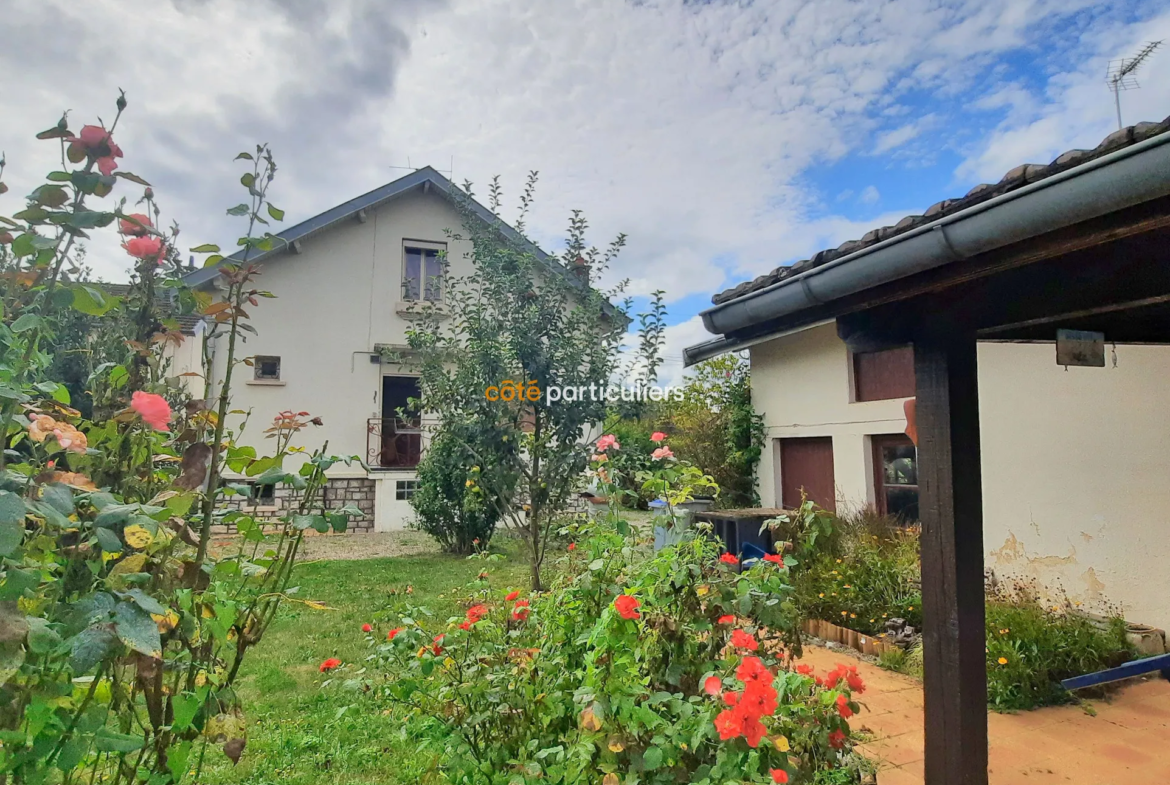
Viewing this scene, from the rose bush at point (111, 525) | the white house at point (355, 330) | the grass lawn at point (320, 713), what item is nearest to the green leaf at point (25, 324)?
the rose bush at point (111, 525)

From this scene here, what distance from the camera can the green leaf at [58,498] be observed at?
95 cm

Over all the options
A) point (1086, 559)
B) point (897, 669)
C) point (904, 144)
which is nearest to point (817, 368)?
point (904, 144)

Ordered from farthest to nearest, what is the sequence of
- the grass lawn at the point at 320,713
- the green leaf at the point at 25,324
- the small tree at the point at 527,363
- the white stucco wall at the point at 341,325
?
1. the white stucco wall at the point at 341,325
2. the small tree at the point at 527,363
3. the grass lawn at the point at 320,713
4. the green leaf at the point at 25,324

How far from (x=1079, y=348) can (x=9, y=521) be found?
3447 millimetres

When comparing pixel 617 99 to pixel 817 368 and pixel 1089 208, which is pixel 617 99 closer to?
pixel 817 368

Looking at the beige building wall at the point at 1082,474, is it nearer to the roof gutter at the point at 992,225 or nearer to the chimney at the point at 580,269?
the chimney at the point at 580,269

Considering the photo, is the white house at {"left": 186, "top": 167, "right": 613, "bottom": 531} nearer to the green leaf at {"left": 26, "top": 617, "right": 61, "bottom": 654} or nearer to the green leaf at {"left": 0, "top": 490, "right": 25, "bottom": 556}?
the green leaf at {"left": 26, "top": 617, "right": 61, "bottom": 654}

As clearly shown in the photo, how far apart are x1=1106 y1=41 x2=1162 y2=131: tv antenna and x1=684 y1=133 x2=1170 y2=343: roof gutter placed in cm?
544

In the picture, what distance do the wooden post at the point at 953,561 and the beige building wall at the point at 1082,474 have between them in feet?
10.5

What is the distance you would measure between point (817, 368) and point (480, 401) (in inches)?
178

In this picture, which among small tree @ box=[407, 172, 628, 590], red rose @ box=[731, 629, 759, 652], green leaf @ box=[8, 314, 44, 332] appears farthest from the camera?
small tree @ box=[407, 172, 628, 590]

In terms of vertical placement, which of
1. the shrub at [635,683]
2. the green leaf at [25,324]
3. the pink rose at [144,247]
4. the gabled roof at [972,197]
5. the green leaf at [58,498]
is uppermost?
Result: the gabled roof at [972,197]

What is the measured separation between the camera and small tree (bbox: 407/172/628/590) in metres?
4.86

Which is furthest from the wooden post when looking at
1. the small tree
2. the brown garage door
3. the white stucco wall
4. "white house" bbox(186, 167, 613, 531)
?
the white stucco wall
